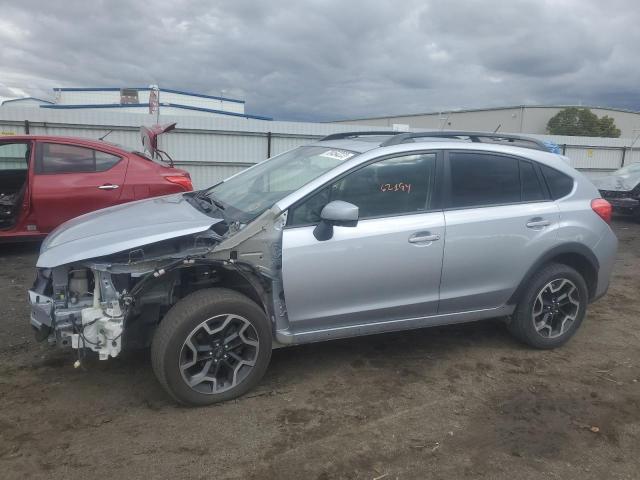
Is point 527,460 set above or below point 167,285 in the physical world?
below

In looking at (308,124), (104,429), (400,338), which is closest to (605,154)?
(308,124)

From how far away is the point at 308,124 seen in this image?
13320 millimetres

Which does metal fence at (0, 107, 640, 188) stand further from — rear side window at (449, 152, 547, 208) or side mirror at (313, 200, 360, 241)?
side mirror at (313, 200, 360, 241)

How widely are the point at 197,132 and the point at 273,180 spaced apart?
27.8ft

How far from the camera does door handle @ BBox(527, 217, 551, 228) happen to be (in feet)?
12.8

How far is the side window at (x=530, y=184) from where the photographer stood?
159 inches

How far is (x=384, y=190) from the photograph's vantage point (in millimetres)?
3578

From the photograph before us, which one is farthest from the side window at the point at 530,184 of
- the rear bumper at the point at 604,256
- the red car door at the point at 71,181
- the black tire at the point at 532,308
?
the red car door at the point at 71,181

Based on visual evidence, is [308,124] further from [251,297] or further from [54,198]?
[251,297]

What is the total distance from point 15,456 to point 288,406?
4.93ft

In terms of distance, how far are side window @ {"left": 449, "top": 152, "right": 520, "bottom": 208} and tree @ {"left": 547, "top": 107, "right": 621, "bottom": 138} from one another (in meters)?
44.6

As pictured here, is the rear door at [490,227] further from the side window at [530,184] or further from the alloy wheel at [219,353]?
the alloy wheel at [219,353]

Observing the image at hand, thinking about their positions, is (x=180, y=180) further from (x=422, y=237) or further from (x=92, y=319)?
(x=422, y=237)

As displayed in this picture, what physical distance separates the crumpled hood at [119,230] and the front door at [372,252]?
650 millimetres
